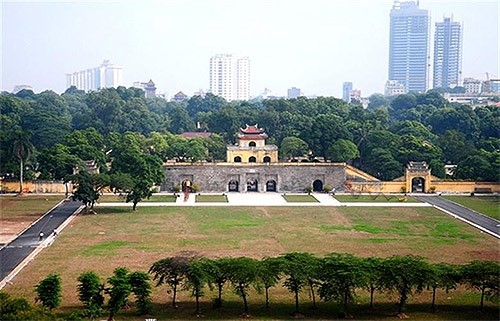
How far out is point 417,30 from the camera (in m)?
191

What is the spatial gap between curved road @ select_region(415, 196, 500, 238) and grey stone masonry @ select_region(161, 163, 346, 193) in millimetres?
6422

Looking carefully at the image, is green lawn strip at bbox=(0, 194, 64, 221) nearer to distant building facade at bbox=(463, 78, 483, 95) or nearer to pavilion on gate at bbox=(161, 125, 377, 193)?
pavilion on gate at bbox=(161, 125, 377, 193)

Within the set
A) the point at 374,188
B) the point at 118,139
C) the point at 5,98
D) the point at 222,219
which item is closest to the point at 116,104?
the point at 5,98

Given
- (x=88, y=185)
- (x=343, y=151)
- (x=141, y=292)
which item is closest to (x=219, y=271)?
(x=141, y=292)

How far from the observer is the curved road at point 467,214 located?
35.7 m

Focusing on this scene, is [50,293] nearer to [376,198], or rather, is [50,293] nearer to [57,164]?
[57,164]

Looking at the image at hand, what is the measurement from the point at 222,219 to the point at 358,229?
7621 mm

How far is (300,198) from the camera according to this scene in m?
47.0

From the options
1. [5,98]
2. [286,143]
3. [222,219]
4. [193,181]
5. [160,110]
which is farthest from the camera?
[160,110]

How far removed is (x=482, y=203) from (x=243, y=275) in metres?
27.9

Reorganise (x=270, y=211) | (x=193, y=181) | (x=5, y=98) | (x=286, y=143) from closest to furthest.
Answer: (x=270, y=211)
(x=193, y=181)
(x=286, y=143)
(x=5, y=98)

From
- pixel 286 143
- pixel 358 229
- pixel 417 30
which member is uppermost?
pixel 417 30

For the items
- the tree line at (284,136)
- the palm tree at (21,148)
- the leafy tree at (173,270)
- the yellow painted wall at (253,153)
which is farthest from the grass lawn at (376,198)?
the leafy tree at (173,270)

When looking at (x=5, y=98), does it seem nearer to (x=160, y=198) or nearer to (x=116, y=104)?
(x=116, y=104)
